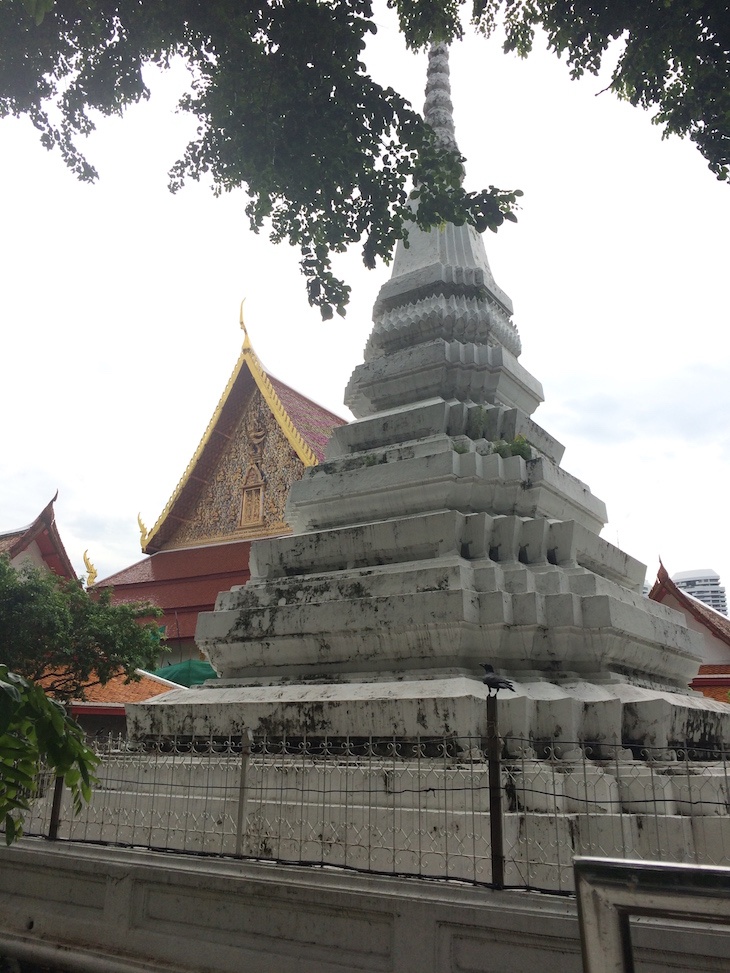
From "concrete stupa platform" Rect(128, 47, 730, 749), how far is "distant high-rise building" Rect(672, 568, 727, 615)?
39743 mm

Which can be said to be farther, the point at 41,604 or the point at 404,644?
the point at 41,604

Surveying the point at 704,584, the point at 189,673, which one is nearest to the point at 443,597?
the point at 189,673

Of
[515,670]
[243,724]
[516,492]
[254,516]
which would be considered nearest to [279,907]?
[243,724]

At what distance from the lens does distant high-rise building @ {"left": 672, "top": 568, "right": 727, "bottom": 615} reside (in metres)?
41.6

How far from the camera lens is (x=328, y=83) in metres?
4.29

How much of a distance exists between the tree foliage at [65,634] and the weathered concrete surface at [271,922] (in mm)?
6009

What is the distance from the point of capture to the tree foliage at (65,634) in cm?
868

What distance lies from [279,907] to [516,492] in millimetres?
2901

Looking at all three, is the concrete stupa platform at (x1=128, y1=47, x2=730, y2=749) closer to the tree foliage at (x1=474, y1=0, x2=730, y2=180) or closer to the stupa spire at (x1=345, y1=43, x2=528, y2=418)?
the stupa spire at (x1=345, y1=43, x2=528, y2=418)

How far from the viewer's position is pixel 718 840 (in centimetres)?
313

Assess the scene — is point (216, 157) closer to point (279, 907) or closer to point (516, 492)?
point (516, 492)

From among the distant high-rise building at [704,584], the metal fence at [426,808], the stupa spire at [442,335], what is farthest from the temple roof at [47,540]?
the distant high-rise building at [704,584]

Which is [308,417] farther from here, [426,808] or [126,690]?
[426,808]

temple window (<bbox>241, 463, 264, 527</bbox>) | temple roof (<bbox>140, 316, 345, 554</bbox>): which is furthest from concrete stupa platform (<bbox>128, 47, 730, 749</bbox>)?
temple roof (<bbox>140, 316, 345, 554</bbox>)
